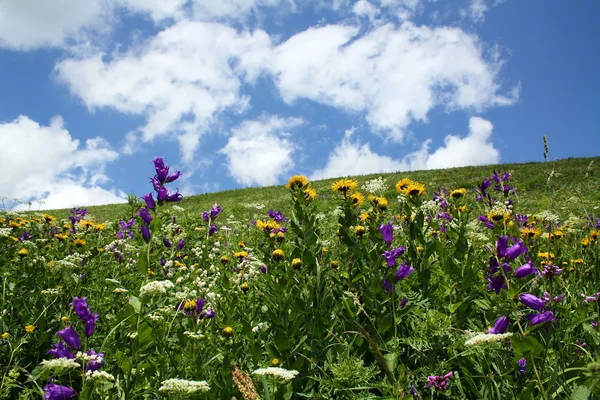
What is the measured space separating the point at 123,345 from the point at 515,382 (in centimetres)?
236

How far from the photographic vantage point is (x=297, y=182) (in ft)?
13.1

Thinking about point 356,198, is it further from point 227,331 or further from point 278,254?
point 227,331

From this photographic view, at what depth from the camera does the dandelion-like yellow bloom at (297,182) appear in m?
3.97

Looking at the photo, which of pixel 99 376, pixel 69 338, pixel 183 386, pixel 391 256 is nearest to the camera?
pixel 183 386

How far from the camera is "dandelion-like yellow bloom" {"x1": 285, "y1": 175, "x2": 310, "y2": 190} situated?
397 cm

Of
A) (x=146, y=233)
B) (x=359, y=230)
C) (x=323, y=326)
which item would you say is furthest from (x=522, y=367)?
(x=146, y=233)

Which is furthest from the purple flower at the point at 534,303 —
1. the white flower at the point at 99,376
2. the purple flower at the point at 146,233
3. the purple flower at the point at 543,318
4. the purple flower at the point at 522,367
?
the purple flower at the point at 146,233

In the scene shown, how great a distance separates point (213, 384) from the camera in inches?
108

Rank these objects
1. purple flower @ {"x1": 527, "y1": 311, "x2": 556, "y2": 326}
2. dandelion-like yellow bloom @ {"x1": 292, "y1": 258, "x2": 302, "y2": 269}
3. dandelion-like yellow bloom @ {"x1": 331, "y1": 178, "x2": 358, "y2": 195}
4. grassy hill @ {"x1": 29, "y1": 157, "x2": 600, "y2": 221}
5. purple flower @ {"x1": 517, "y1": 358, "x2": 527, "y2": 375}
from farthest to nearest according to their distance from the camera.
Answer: grassy hill @ {"x1": 29, "y1": 157, "x2": 600, "y2": 221}
dandelion-like yellow bloom @ {"x1": 331, "y1": 178, "x2": 358, "y2": 195}
dandelion-like yellow bloom @ {"x1": 292, "y1": 258, "x2": 302, "y2": 269}
purple flower @ {"x1": 517, "y1": 358, "x2": 527, "y2": 375}
purple flower @ {"x1": 527, "y1": 311, "x2": 556, "y2": 326}

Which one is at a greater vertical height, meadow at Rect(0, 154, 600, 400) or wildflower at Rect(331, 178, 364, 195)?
wildflower at Rect(331, 178, 364, 195)

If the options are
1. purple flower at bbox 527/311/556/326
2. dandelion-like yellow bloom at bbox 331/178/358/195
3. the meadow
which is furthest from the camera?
dandelion-like yellow bloom at bbox 331/178/358/195

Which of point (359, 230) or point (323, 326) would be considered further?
point (359, 230)

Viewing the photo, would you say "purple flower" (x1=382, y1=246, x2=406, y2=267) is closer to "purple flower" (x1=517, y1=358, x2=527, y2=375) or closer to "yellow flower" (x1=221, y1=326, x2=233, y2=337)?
"purple flower" (x1=517, y1=358, x2=527, y2=375)

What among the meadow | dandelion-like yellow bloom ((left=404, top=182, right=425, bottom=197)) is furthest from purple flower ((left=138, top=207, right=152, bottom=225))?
dandelion-like yellow bloom ((left=404, top=182, right=425, bottom=197))
